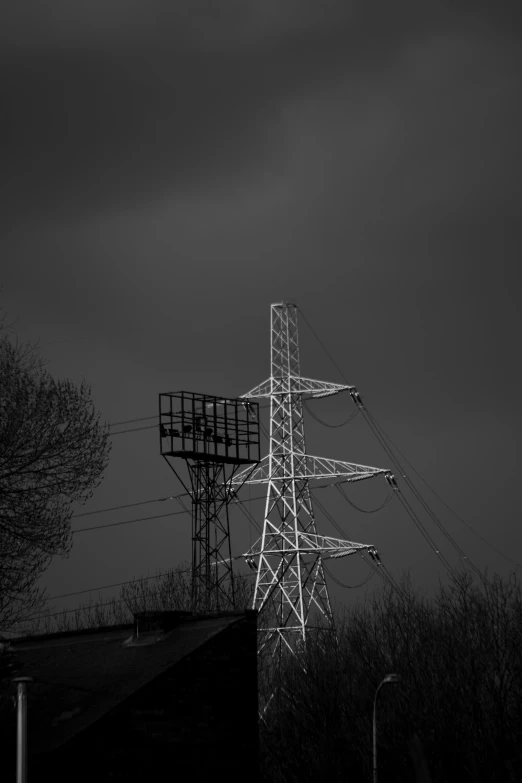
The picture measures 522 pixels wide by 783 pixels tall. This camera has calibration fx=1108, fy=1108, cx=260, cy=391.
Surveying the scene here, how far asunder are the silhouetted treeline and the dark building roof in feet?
45.7

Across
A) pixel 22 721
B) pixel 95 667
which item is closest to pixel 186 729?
pixel 95 667

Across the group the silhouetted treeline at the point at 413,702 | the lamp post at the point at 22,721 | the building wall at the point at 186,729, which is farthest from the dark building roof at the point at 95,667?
the silhouetted treeline at the point at 413,702

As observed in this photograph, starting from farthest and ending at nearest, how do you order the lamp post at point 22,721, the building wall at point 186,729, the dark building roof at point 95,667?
1. the dark building roof at point 95,667
2. the building wall at point 186,729
3. the lamp post at point 22,721

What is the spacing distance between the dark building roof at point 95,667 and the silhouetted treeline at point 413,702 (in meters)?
13.9

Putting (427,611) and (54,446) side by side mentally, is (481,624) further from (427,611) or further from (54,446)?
(54,446)

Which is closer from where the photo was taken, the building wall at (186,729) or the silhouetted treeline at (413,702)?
the building wall at (186,729)

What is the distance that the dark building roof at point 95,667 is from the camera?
917 inches

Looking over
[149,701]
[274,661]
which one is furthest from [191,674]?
[274,661]

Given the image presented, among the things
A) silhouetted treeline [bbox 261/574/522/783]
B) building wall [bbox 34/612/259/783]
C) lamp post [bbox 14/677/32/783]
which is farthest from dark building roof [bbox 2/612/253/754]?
silhouetted treeline [bbox 261/574/522/783]

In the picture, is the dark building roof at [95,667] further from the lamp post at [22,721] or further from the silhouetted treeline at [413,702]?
the silhouetted treeline at [413,702]

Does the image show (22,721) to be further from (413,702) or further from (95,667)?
(413,702)

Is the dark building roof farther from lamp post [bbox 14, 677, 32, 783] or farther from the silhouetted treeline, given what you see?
the silhouetted treeline

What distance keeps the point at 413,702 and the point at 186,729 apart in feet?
63.6

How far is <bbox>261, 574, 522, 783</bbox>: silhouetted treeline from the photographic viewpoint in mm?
38656
